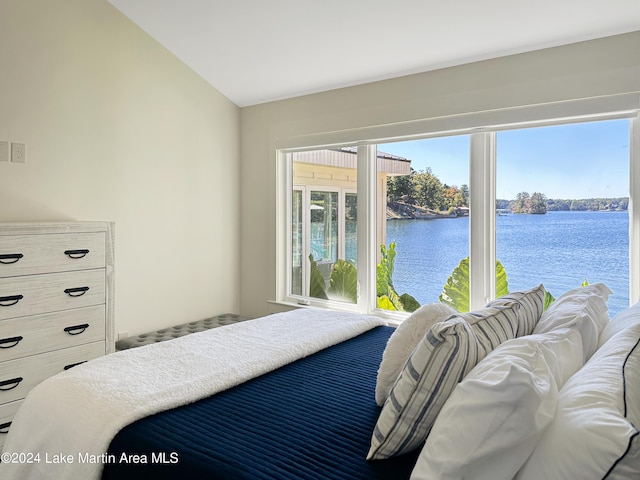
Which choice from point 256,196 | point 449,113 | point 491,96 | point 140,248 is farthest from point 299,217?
point 491,96

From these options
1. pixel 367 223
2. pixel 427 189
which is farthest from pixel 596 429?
pixel 367 223

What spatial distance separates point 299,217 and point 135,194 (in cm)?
131

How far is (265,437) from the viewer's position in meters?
1.28

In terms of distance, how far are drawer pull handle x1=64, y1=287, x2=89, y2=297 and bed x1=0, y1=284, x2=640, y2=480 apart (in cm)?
94

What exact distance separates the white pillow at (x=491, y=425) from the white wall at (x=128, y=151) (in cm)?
280

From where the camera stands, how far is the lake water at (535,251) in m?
2.56

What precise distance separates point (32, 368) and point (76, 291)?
0.45 meters

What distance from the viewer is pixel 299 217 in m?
3.98

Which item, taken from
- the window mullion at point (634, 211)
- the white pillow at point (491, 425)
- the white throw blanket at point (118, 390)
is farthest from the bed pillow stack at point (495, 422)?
the window mullion at point (634, 211)

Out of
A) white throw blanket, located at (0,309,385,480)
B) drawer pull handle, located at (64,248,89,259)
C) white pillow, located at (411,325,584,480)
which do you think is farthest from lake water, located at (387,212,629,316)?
drawer pull handle, located at (64,248,89,259)

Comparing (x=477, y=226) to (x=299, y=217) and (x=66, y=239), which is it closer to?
(x=299, y=217)

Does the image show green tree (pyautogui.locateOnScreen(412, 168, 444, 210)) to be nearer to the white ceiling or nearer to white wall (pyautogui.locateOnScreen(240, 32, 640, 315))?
white wall (pyautogui.locateOnScreen(240, 32, 640, 315))

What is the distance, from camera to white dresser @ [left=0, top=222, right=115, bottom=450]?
2373 mm

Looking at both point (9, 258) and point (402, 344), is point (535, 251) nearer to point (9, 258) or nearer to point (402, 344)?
point (402, 344)
